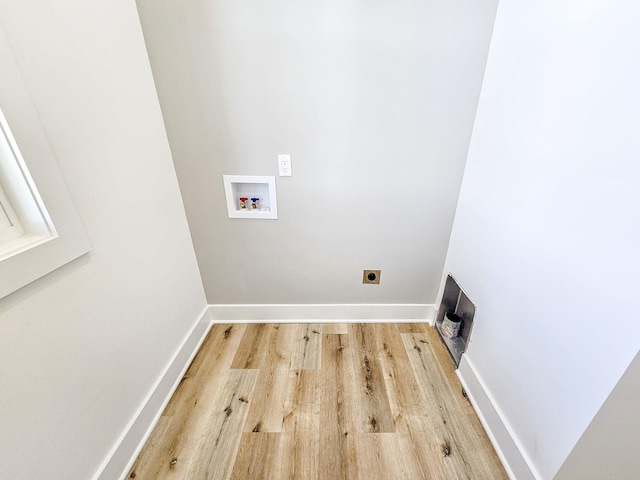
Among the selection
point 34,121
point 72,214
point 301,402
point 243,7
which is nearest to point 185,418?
point 301,402

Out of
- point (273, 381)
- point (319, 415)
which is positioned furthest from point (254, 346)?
point (319, 415)

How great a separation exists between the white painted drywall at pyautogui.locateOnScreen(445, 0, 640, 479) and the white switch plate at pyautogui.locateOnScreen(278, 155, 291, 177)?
976 mm

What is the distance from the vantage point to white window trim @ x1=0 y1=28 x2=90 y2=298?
0.66 m

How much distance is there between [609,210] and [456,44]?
971mm

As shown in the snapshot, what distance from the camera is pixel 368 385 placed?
4.62 feet

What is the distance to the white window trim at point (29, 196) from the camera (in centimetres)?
66

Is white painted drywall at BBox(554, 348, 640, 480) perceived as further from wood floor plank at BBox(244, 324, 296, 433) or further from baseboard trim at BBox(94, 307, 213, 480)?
baseboard trim at BBox(94, 307, 213, 480)

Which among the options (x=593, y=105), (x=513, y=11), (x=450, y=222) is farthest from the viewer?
(x=450, y=222)

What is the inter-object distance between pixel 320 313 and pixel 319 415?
66cm

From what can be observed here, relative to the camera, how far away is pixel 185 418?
1.26 meters

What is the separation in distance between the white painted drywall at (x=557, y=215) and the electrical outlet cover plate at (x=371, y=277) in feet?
1.95

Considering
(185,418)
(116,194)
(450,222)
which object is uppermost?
(116,194)

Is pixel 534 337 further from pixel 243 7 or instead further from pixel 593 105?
pixel 243 7

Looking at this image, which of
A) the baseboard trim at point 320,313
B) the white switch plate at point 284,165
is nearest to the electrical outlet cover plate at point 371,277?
the baseboard trim at point 320,313
